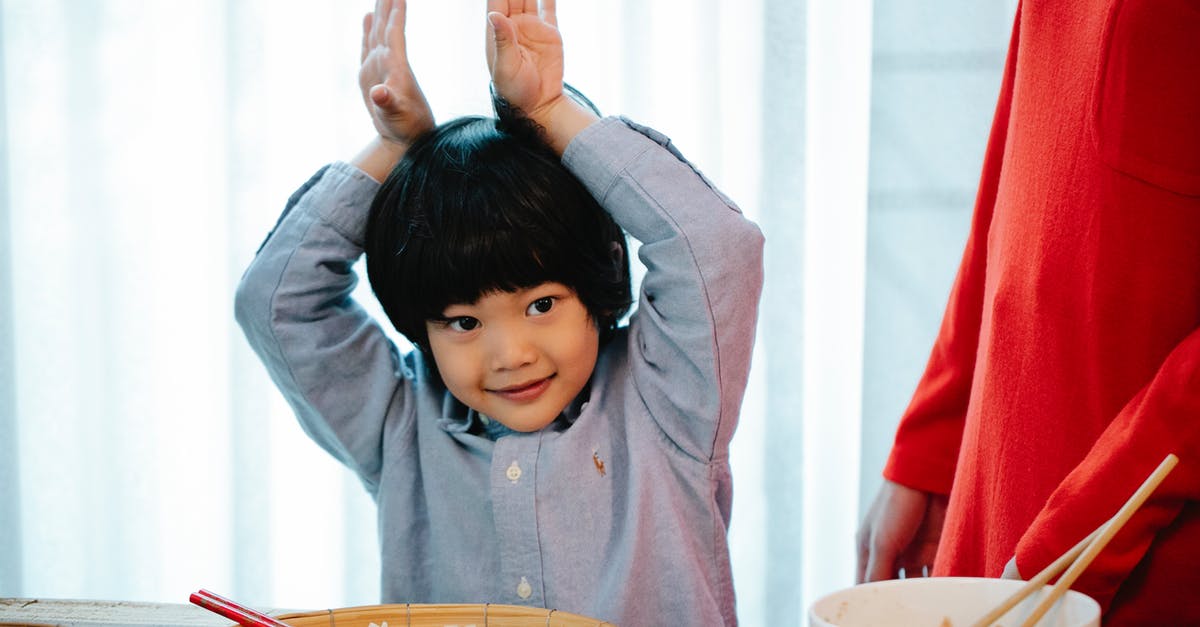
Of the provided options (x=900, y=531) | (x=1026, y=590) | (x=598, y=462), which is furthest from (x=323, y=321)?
(x=1026, y=590)

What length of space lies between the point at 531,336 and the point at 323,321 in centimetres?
23

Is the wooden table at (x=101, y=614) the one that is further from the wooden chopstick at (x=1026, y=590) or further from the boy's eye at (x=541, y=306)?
the wooden chopstick at (x=1026, y=590)

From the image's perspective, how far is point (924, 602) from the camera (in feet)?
1.67

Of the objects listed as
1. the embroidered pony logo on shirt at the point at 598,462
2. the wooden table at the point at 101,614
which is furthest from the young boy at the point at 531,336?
the wooden table at the point at 101,614

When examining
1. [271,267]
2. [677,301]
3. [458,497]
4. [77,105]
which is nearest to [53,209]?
[77,105]

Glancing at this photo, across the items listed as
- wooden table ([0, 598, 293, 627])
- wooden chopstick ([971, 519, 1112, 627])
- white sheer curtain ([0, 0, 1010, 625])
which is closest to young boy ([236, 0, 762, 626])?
wooden table ([0, 598, 293, 627])

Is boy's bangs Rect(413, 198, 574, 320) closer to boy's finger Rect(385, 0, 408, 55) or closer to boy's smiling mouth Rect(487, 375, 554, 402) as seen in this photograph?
boy's smiling mouth Rect(487, 375, 554, 402)

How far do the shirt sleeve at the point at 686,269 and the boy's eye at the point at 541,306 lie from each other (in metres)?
0.09

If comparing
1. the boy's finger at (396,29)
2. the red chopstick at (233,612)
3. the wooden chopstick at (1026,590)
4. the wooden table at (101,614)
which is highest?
the boy's finger at (396,29)

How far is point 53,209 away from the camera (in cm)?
157

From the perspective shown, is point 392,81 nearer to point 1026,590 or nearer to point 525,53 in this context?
point 525,53

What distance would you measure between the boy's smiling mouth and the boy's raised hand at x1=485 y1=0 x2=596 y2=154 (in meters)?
0.19

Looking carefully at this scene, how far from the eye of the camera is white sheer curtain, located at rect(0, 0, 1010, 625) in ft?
4.71

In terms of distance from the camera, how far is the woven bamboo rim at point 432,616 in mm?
647
